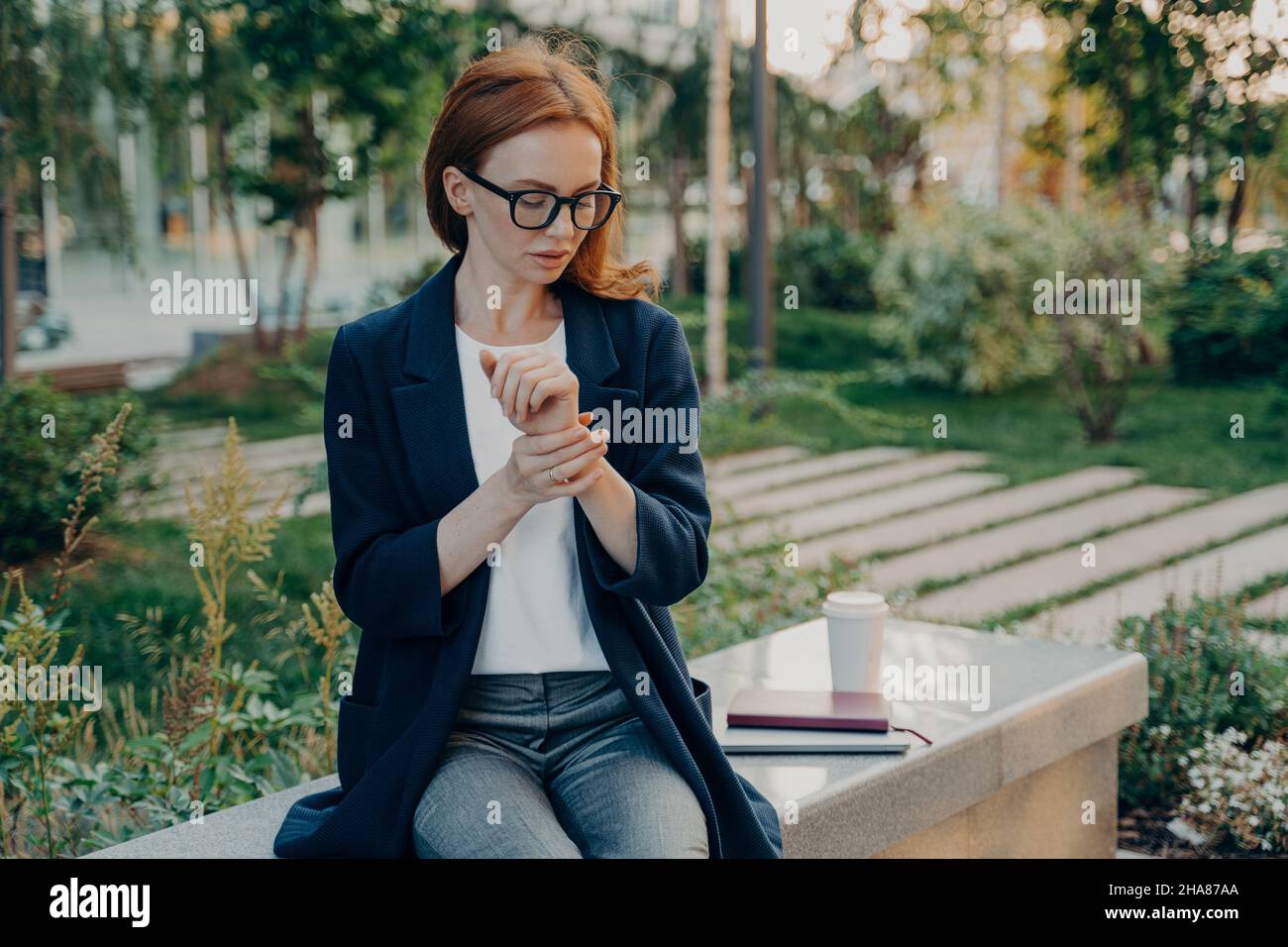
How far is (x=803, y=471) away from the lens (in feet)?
25.1

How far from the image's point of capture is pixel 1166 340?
7.84 m

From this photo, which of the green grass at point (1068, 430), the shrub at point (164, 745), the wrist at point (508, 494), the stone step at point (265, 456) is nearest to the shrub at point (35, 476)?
the stone step at point (265, 456)

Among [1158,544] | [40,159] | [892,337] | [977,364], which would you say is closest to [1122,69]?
[1158,544]

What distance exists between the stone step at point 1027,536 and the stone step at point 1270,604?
1.08 meters

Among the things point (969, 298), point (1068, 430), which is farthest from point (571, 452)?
point (969, 298)

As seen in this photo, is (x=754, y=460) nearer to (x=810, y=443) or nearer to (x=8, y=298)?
(x=810, y=443)

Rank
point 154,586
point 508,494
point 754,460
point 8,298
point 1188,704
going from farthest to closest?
1. point 754,460
2. point 8,298
3. point 154,586
4. point 1188,704
5. point 508,494

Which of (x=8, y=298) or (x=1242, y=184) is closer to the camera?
(x=1242, y=184)

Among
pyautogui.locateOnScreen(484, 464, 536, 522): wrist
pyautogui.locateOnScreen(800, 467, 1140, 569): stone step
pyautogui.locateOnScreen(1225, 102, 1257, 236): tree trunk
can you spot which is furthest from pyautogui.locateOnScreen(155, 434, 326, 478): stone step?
pyautogui.locateOnScreen(484, 464, 536, 522): wrist

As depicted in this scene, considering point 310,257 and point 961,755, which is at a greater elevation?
point 310,257

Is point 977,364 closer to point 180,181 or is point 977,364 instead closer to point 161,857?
point 180,181

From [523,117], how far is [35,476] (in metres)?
3.56

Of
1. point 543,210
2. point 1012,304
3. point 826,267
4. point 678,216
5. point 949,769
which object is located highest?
point 678,216
